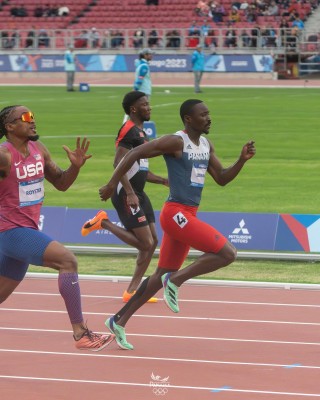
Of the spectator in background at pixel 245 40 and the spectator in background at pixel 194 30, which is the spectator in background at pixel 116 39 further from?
the spectator in background at pixel 245 40

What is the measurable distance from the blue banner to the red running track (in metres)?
41.1

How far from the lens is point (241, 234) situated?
14.7m

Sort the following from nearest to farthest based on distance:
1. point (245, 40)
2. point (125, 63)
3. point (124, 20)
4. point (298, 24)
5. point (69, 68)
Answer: point (69, 68) < point (298, 24) < point (245, 40) < point (125, 63) < point (124, 20)

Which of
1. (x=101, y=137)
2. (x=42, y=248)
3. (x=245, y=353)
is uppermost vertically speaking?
(x=42, y=248)

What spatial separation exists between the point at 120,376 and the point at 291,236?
606 centimetres

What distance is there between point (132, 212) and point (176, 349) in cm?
234

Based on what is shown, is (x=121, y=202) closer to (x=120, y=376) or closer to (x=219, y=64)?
(x=120, y=376)

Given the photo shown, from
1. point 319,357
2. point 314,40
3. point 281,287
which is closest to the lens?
point 319,357

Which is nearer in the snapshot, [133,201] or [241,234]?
[133,201]

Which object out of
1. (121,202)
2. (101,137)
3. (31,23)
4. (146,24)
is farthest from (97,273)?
(31,23)

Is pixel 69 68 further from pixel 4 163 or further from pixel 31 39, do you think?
pixel 4 163

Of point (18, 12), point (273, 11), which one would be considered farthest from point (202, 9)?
point (18, 12)

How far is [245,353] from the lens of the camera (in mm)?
9602

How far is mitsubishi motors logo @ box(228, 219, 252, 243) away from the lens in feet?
48.3
